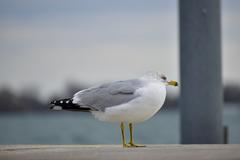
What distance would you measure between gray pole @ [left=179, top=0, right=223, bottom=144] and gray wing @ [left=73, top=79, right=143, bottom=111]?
236cm

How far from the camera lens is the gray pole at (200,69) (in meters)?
8.05

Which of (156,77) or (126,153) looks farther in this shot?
(156,77)

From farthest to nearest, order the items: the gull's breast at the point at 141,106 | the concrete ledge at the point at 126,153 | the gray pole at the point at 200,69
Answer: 1. the gray pole at the point at 200,69
2. the gull's breast at the point at 141,106
3. the concrete ledge at the point at 126,153

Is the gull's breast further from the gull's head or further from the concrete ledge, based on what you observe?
the concrete ledge

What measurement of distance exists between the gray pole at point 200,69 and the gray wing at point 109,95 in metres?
2.36

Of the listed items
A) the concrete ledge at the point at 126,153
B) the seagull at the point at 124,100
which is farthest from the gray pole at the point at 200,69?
the concrete ledge at the point at 126,153

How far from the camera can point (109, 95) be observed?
588 centimetres

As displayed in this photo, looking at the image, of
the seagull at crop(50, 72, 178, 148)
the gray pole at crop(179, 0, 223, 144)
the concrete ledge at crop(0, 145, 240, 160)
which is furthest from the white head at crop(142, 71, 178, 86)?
the gray pole at crop(179, 0, 223, 144)

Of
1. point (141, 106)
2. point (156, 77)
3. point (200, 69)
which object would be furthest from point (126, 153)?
point (200, 69)

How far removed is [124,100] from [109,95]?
0.16m

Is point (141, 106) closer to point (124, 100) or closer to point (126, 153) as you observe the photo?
point (124, 100)

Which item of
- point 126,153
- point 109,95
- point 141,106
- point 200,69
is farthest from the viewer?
point 200,69

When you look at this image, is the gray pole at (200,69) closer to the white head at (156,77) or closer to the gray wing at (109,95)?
the white head at (156,77)

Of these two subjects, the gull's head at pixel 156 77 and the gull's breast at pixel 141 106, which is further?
the gull's head at pixel 156 77
